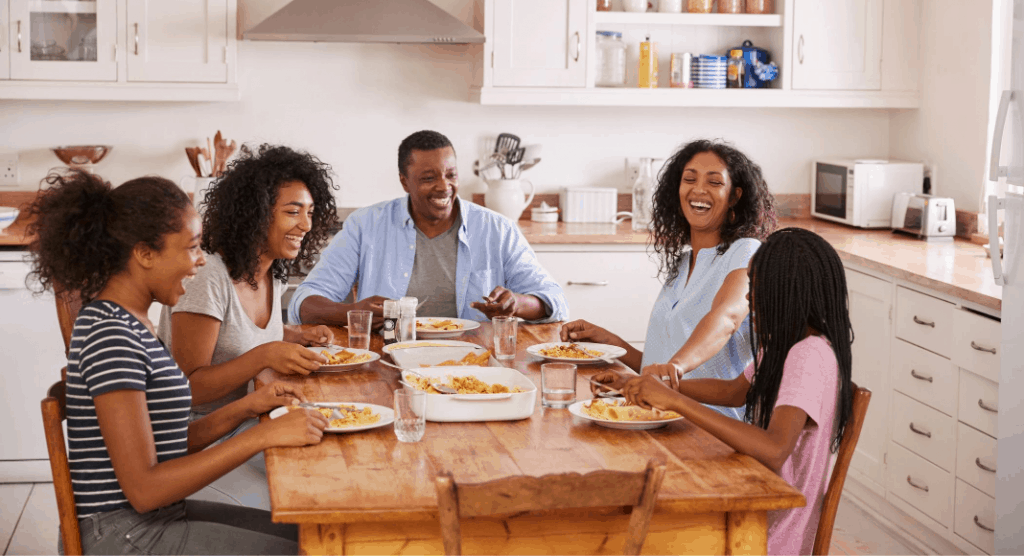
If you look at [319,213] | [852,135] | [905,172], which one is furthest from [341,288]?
[852,135]

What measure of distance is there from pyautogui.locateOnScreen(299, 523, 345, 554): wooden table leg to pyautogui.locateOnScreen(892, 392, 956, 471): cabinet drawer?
7.40 ft

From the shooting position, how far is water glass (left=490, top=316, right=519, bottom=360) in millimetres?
2340

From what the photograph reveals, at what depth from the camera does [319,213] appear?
8.67ft

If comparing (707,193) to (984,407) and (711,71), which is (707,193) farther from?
(711,71)

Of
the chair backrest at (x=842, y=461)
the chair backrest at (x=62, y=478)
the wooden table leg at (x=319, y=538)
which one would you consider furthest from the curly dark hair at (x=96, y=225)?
the chair backrest at (x=842, y=461)

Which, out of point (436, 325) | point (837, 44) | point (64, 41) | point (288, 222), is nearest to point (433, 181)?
point (436, 325)

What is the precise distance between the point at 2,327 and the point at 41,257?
86.5 inches

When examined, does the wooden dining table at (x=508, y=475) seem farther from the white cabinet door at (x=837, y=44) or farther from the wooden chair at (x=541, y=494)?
the white cabinet door at (x=837, y=44)

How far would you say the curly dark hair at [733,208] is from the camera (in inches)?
97.2

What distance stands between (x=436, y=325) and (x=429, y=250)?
0.51m

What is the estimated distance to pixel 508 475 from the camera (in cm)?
156

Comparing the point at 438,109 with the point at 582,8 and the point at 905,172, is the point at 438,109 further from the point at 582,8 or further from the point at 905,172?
the point at 905,172

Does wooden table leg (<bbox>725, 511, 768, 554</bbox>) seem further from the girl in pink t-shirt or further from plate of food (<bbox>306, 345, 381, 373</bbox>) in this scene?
plate of food (<bbox>306, 345, 381, 373</bbox>)

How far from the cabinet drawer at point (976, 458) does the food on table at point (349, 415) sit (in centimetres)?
189
